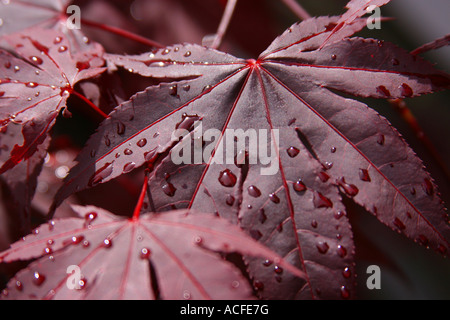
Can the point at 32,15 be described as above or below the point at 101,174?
above

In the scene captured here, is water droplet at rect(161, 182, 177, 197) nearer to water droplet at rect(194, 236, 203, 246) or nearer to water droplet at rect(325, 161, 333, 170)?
water droplet at rect(194, 236, 203, 246)

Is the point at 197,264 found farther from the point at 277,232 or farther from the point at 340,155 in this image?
the point at 340,155

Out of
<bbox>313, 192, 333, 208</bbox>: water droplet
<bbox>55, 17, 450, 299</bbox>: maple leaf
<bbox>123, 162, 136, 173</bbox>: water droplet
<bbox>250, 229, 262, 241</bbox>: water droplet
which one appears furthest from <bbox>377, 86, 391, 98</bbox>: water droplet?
<bbox>123, 162, 136, 173</bbox>: water droplet

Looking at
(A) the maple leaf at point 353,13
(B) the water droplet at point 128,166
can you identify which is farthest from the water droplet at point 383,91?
(B) the water droplet at point 128,166

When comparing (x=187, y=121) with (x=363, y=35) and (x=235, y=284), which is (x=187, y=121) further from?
(x=363, y=35)

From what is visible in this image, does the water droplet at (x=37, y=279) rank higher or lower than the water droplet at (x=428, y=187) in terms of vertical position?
lower

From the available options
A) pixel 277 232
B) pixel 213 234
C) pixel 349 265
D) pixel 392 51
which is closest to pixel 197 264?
pixel 213 234

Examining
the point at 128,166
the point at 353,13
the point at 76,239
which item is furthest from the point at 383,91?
the point at 76,239

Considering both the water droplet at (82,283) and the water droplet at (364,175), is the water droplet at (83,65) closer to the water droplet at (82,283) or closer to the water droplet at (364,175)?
the water droplet at (82,283)
